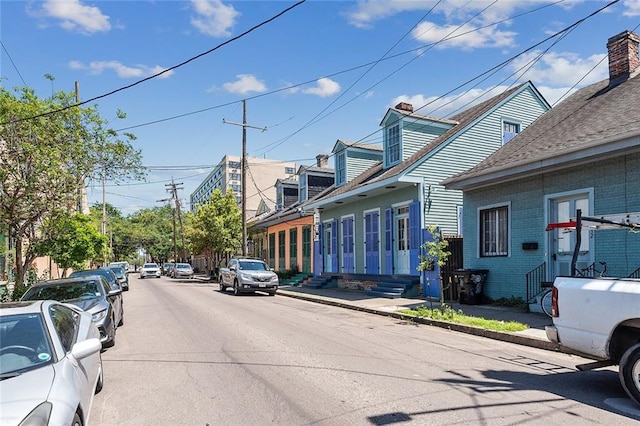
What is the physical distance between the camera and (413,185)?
18.1 meters

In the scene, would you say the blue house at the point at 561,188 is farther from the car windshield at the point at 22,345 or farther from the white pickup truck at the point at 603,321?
the car windshield at the point at 22,345

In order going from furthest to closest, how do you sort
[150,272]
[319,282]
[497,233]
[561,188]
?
[150,272] < [319,282] < [497,233] < [561,188]

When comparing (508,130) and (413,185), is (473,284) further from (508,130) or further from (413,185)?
(508,130)

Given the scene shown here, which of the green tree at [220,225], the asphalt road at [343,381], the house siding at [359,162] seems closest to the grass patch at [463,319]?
the asphalt road at [343,381]

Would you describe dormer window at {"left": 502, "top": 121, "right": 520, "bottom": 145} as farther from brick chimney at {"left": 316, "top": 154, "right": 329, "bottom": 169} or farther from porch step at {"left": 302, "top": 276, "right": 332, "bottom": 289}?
brick chimney at {"left": 316, "top": 154, "right": 329, "bottom": 169}

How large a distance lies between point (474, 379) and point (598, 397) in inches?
55.6

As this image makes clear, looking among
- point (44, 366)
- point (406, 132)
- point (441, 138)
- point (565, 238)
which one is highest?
point (406, 132)

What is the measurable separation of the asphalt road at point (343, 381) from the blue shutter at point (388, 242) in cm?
876

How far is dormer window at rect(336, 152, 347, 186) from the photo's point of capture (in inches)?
977

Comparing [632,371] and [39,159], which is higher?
[39,159]

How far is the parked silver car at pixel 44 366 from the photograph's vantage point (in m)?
3.13

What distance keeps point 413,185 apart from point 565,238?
21.6ft

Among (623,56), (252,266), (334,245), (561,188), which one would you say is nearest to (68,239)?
(252,266)

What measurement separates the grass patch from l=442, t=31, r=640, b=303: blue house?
2.13 m
